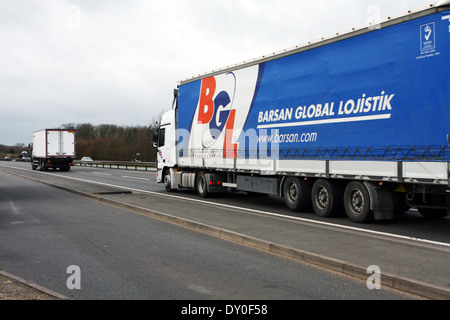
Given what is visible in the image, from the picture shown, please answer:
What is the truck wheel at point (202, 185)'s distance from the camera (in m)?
16.0

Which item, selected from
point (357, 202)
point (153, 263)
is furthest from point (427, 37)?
point (153, 263)

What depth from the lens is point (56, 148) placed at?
1585 inches

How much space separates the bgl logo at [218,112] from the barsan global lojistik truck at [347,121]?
0.04m

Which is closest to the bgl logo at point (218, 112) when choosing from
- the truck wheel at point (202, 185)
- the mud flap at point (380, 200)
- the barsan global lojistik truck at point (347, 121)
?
the barsan global lojistik truck at point (347, 121)

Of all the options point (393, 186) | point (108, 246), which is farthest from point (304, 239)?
point (108, 246)

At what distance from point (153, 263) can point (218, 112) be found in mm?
8915

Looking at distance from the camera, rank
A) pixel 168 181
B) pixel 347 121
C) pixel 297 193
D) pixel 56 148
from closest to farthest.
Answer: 1. pixel 347 121
2. pixel 297 193
3. pixel 168 181
4. pixel 56 148

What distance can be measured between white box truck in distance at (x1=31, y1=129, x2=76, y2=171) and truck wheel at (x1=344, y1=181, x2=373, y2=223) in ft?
115

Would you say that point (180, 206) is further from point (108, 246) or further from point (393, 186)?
point (393, 186)

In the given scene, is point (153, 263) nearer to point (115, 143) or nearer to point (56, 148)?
point (56, 148)

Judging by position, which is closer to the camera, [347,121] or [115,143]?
[347,121]

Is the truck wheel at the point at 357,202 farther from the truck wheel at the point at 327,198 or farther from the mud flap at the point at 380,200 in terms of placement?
the truck wheel at the point at 327,198
